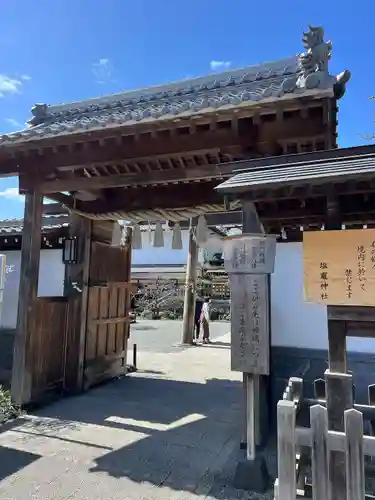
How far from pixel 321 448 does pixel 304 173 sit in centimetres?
245

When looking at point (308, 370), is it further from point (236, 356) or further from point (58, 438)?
point (58, 438)

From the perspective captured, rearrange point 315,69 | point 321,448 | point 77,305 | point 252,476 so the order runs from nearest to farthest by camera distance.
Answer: point 321,448 < point 252,476 < point 315,69 < point 77,305

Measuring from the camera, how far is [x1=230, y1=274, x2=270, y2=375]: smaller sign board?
4.36 metres

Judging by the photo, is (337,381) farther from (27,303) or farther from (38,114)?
(38,114)

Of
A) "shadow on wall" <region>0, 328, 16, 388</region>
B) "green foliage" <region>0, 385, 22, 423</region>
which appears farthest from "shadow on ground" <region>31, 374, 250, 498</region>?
"shadow on wall" <region>0, 328, 16, 388</region>

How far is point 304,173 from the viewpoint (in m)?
3.83

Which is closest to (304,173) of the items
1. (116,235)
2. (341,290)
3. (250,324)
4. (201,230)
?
(341,290)

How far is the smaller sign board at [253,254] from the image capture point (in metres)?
4.41

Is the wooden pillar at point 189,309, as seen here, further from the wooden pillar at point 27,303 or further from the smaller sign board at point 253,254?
the smaller sign board at point 253,254

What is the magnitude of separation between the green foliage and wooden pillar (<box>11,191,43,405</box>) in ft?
0.34

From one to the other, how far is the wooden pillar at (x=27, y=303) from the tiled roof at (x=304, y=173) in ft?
14.0

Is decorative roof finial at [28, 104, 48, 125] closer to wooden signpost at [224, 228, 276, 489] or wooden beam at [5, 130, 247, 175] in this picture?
wooden beam at [5, 130, 247, 175]

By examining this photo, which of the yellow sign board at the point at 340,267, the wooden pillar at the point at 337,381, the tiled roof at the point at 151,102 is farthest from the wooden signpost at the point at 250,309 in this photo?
the tiled roof at the point at 151,102

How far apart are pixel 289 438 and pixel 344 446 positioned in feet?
1.41
